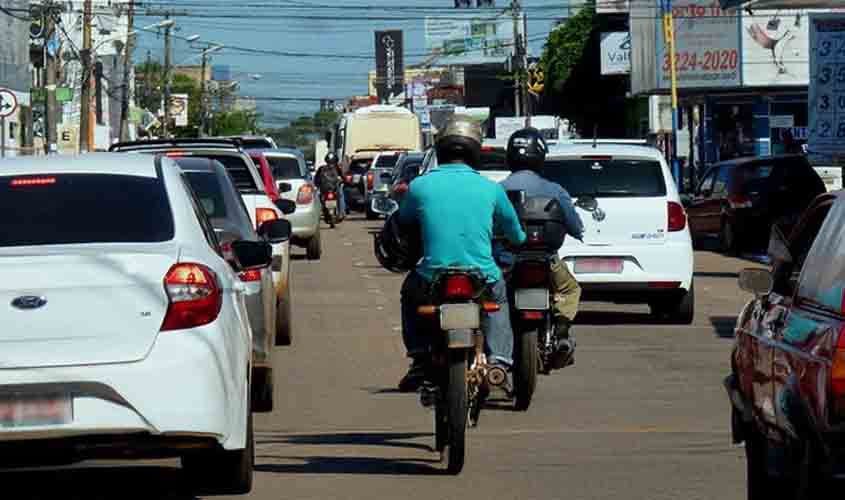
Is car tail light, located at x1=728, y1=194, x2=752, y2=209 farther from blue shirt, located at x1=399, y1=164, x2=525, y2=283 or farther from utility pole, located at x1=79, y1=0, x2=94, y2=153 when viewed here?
A: utility pole, located at x1=79, y1=0, x2=94, y2=153

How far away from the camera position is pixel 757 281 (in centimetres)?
855

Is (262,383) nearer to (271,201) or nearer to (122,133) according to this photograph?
(271,201)

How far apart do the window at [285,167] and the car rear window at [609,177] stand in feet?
43.1

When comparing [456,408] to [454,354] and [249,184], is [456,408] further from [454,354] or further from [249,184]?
[249,184]

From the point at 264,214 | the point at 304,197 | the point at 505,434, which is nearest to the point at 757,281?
the point at 505,434

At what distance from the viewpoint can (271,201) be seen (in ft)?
61.2

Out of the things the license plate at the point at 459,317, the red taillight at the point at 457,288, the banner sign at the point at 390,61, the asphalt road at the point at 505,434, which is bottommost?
the asphalt road at the point at 505,434

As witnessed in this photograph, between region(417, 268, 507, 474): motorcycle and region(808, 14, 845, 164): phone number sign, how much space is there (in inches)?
952

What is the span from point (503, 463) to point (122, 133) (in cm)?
5764

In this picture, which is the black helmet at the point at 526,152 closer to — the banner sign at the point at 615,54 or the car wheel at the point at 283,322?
the car wheel at the point at 283,322

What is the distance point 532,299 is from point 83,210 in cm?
383

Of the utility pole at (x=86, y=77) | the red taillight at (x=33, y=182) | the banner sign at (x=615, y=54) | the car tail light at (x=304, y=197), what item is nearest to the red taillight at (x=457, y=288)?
the red taillight at (x=33, y=182)

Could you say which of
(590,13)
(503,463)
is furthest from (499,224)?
(590,13)

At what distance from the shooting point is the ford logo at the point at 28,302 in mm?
8250
